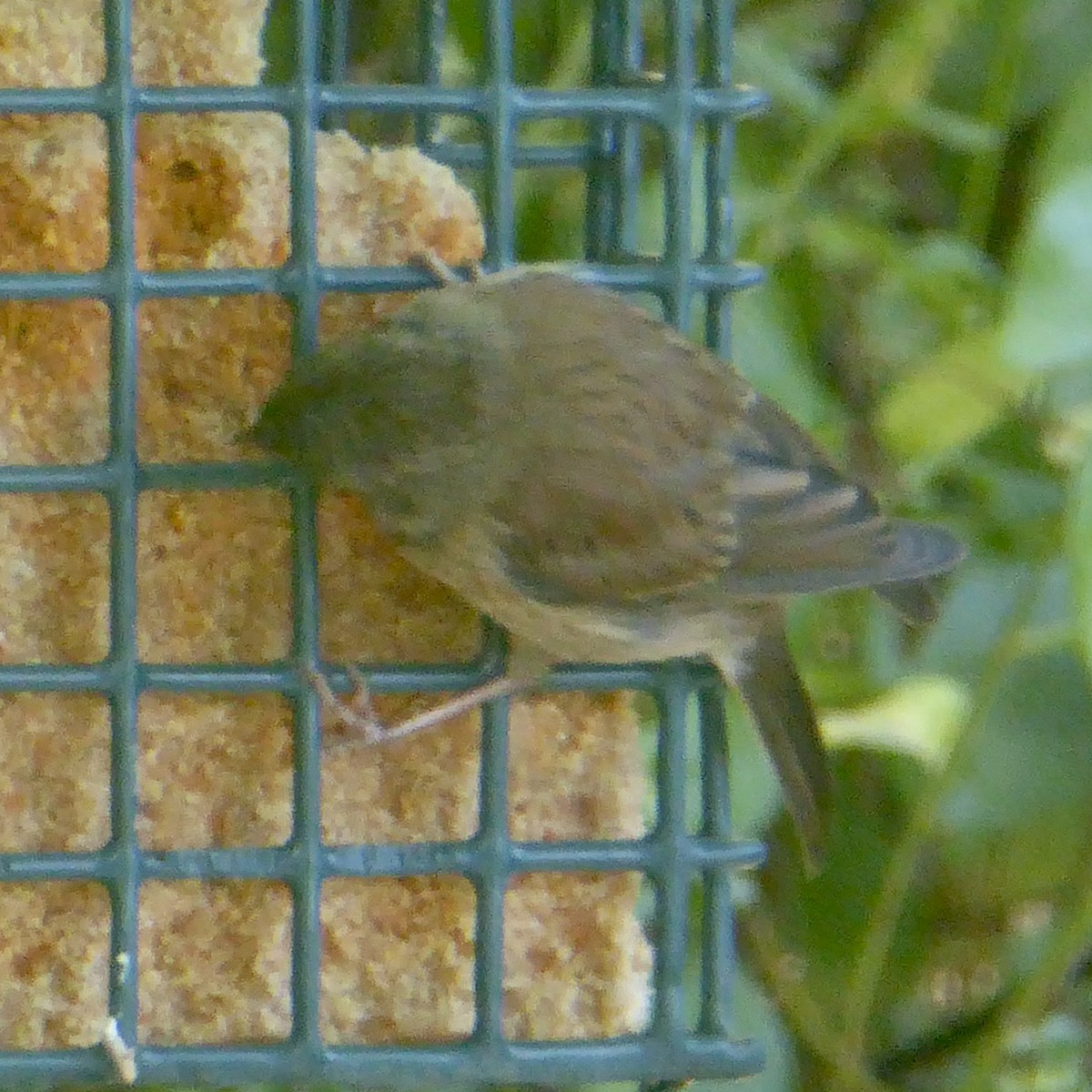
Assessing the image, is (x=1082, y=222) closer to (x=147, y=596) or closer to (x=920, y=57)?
(x=920, y=57)

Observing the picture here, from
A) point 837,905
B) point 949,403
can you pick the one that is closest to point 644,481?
point 949,403

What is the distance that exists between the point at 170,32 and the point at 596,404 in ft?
1.97

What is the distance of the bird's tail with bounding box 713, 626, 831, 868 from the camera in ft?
7.64

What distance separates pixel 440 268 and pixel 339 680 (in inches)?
17.4

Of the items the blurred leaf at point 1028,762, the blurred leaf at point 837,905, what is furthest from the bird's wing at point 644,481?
the blurred leaf at point 837,905

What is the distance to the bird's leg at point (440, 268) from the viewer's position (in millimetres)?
2072

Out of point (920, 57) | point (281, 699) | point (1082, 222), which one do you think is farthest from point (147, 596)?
point (920, 57)

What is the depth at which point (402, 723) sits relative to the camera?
6.96 ft

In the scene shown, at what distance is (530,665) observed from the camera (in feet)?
6.93

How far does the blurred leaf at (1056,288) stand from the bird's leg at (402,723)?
0.64m

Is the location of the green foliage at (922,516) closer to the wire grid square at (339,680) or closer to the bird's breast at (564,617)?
the wire grid square at (339,680)

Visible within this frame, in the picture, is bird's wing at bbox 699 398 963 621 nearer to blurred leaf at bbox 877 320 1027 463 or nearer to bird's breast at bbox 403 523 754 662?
bird's breast at bbox 403 523 754 662

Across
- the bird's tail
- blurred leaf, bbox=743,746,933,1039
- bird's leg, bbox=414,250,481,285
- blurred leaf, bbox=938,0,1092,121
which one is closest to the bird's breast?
the bird's tail

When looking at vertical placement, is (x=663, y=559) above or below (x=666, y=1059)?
above
